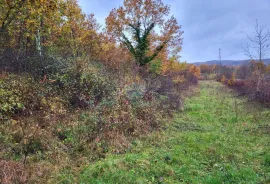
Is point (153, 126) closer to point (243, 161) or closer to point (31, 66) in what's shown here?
point (243, 161)

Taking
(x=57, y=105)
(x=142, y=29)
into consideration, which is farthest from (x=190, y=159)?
(x=142, y=29)

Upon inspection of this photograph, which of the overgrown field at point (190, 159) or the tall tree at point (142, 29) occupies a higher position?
Result: the tall tree at point (142, 29)

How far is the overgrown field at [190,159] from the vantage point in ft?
14.1

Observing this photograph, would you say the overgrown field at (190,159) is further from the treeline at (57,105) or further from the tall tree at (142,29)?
the tall tree at (142,29)

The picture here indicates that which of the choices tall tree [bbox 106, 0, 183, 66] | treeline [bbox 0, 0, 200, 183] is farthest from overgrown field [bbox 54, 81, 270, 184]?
tall tree [bbox 106, 0, 183, 66]

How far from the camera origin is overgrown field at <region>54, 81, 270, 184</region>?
430 cm

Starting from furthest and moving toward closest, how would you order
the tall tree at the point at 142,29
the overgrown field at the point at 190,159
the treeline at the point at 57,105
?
1. the tall tree at the point at 142,29
2. the treeline at the point at 57,105
3. the overgrown field at the point at 190,159

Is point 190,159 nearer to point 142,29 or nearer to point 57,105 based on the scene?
point 57,105

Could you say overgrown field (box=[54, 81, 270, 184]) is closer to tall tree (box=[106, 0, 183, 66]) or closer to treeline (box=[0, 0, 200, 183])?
treeline (box=[0, 0, 200, 183])

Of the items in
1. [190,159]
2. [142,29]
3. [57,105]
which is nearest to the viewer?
[190,159]

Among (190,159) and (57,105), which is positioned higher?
(57,105)

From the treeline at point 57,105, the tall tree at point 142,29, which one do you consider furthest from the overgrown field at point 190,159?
the tall tree at point 142,29

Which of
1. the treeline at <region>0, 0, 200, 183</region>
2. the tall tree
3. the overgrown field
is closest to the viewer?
the overgrown field

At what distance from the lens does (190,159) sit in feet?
17.3
